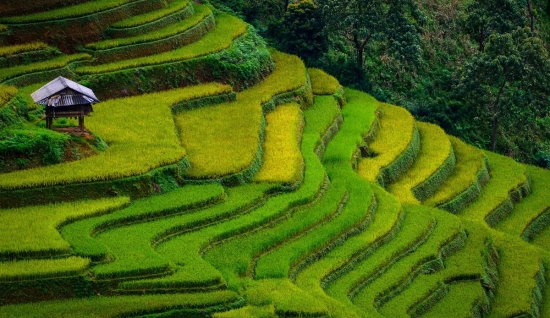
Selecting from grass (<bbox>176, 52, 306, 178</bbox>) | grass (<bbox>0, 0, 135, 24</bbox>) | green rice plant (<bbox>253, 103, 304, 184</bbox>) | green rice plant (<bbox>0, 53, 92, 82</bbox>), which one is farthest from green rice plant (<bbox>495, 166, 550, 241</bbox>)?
grass (<bbox>0, 0, 135, 24</bbox>)

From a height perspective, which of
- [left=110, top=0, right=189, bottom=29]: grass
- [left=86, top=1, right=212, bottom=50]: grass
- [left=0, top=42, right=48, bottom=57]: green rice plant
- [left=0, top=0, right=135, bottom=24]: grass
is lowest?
[left=86, top=1, right=212, bottom=50]: grass

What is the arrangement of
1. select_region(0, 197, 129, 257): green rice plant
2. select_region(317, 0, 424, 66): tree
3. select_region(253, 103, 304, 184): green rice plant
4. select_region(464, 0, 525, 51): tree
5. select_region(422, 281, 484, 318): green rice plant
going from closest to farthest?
select_region(0, 197, 129, 257): green rice plant, select_region(422, 281, 484, 318): green rice plant, select_region(253, 103, 304, 184): green rice plant, select_region(317, 0, 424, 66): tree, select_region(464, 0, 525, 51): tree

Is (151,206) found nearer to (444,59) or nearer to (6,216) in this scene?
(6,216)

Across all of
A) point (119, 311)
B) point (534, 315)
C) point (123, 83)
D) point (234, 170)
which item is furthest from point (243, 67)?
point (119, 311)

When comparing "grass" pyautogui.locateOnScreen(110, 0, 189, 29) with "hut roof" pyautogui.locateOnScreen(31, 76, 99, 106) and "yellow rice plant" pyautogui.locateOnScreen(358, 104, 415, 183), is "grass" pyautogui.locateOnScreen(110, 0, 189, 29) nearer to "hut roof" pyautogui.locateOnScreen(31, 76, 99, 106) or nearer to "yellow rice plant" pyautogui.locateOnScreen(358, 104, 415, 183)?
"yellow rice plant" pyautogui.locateOnScreen(358, 104, 415, 183)

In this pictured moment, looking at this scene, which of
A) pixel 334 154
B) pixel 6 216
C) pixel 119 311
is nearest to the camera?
pixel 119 311

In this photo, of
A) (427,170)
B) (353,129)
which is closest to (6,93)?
(353,129)

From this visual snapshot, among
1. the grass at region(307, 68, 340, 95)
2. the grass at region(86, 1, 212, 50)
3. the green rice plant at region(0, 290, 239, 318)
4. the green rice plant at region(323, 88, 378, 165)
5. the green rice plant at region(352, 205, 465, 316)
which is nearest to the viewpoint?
the green rice plant at region(0, 290, 239, 318)

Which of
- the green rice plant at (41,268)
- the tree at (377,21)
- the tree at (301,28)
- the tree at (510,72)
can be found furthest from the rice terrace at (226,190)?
the tree at (510,72)
